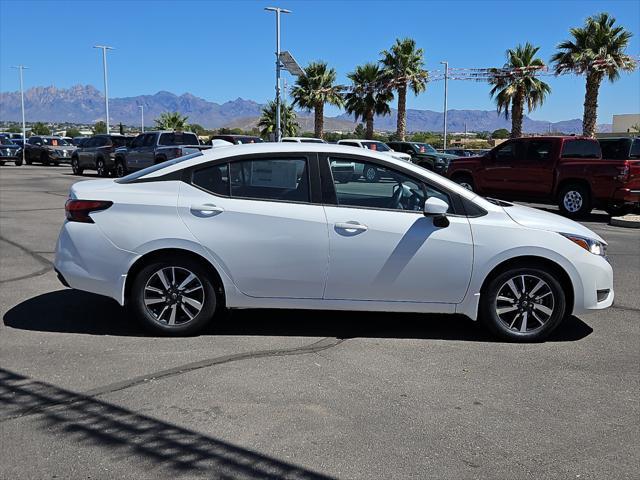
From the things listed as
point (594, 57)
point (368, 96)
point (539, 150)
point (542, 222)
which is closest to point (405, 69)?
point (368, 96)

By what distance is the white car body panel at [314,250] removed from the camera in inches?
207

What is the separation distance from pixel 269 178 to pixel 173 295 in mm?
1262

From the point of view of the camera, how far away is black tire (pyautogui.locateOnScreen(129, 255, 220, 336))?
5328mm

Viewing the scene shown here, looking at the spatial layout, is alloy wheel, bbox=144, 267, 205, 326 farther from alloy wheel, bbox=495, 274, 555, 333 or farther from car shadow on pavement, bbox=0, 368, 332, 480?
alloy wheel, bbox=495, 274, 555, 333

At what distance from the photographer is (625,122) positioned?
69125 mm

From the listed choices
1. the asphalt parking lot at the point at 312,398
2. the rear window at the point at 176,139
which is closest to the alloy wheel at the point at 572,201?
the asphalt parking lot at the point at 312,398

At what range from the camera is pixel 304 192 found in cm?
538

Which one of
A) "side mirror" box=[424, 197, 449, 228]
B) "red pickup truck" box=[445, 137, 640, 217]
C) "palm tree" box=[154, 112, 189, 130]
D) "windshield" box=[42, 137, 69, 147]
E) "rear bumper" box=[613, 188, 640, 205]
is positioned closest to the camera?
"side mirror" box=[424, 197, 449, 228]

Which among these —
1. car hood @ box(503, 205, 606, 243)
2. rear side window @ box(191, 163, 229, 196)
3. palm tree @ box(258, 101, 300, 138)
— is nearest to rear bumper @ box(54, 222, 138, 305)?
rear side window @ box(191, 163, 229, 196)

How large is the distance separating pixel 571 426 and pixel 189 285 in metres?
3.08

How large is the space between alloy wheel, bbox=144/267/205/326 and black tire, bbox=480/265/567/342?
240 cm

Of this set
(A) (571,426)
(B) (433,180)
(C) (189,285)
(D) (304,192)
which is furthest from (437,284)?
(C) (189,285)

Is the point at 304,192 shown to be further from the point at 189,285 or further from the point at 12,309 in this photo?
the point at 12,309

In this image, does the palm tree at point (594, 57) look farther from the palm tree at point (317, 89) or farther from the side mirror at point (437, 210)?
the side mirror at point (437, 210)
